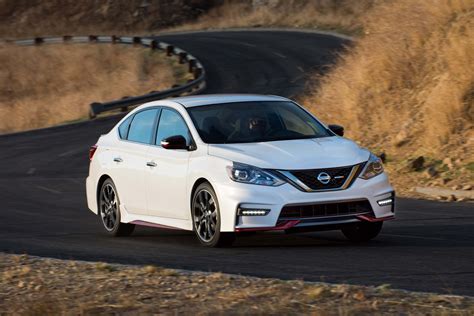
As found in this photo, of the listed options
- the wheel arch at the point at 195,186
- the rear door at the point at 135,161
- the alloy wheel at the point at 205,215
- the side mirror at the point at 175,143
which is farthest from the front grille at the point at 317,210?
the rear door at the point at 135,161

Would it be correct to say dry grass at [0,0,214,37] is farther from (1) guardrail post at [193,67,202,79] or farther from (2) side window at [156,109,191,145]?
(2) side window at [156,109,191,145]

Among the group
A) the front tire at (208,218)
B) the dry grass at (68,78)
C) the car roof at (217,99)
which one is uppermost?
the car roof at (217,99)

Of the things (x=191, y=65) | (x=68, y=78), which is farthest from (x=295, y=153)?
(x=68, y=78)

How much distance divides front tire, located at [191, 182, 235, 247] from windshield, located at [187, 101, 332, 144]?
658mm

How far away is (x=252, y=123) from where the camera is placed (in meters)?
12.3

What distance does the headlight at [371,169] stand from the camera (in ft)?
37.6

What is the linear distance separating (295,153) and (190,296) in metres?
3.16

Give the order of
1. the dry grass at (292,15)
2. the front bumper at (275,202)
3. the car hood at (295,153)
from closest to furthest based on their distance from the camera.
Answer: the front bumper at (275,202) < the car hood at (295,153) < the dry grass at (292,15)

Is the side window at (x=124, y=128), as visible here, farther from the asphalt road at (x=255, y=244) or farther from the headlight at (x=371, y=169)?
the headlight at (x=371, y=169)

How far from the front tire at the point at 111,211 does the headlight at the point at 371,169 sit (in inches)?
132

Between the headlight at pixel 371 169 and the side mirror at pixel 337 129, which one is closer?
the headlight at pixel 371 169

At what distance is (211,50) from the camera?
48.0 meters

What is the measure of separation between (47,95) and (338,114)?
2459cm

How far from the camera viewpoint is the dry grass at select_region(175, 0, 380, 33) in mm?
53859
